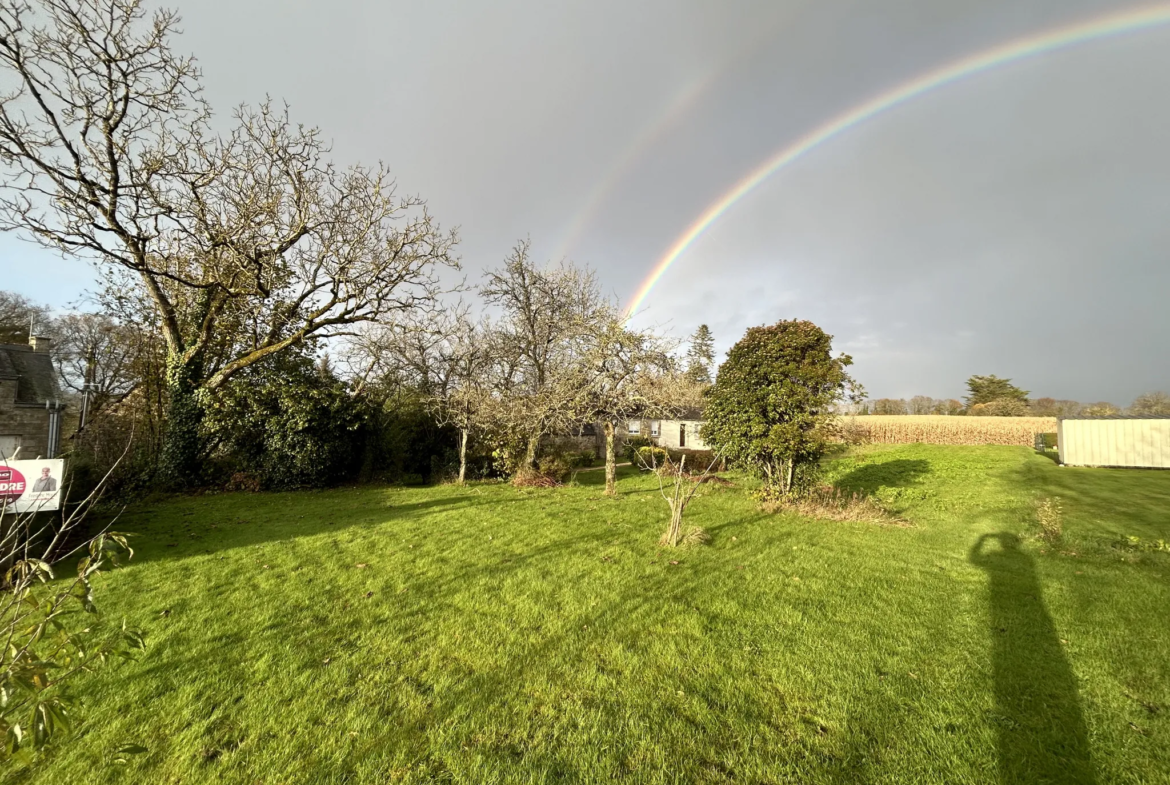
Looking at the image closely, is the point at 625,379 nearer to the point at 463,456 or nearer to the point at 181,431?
the point at 463,456

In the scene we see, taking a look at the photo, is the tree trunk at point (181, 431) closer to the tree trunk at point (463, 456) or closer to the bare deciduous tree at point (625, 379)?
the tree trunk at point (463, 456)

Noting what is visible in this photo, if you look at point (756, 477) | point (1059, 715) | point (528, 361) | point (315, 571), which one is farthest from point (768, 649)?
point (528, 361)

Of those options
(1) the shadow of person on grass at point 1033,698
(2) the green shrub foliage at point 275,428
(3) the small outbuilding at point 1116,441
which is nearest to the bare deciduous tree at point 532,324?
(2) the green shrub foliage at point 275,428

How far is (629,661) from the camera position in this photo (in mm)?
3664

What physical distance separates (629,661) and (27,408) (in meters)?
21.5

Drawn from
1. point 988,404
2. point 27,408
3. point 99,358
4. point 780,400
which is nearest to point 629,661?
point 780,400

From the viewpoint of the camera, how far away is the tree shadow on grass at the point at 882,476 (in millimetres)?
13391

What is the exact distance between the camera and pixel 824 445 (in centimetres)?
1020

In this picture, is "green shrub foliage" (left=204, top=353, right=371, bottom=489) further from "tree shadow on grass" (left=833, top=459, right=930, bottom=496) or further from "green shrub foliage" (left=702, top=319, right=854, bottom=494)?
"tree shadow on grass" (left=833, top=459, right=930, bottom=496)

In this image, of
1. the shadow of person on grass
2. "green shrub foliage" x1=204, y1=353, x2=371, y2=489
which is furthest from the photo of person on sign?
the shadow of person on grass

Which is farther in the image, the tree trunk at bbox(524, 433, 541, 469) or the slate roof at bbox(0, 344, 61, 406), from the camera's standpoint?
the slate roof at bbox(0, 344, 61, 406)

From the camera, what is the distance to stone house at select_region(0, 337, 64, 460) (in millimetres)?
13883

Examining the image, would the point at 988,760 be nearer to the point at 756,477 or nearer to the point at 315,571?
the point at 315,571

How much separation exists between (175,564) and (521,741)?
5847mm
